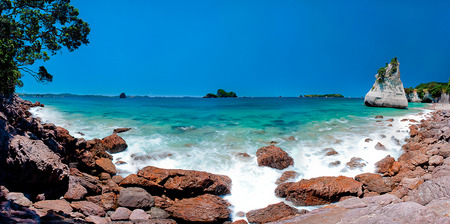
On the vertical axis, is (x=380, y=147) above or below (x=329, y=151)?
above

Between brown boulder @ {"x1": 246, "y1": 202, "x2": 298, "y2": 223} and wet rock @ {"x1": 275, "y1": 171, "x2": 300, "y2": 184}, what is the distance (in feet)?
7.72

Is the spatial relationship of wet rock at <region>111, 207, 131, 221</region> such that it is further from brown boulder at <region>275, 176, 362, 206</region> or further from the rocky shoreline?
brown boulder at <region>275, 176, 362, 206</region>

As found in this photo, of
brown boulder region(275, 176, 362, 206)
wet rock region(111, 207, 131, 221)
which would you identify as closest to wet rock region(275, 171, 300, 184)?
brown boulder region(275, 176, 362, 206)

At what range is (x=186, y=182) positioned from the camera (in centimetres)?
839

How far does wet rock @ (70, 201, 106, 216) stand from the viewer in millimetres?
6516

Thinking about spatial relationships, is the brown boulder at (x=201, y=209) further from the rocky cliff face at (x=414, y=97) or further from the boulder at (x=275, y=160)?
the rocky cliff face at (x=414, y=97)

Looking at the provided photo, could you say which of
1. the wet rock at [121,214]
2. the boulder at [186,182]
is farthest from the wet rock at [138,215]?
the boulder at [186,182]

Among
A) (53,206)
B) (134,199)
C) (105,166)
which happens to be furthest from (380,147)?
(53,206)

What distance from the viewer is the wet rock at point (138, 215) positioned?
6602 millimetres

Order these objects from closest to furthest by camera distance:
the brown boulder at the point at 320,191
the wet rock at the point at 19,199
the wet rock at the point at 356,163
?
the wet rock at the point at 19,199, the brown boulder at the point at 320,191, the wet rock at the point at 356,163

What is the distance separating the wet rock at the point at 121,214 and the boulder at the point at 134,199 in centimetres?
35

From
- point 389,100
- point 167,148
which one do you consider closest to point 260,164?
point 167,148

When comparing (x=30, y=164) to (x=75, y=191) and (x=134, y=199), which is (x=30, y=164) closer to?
(x=75, y=191)

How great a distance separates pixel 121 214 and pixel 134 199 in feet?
2.52
